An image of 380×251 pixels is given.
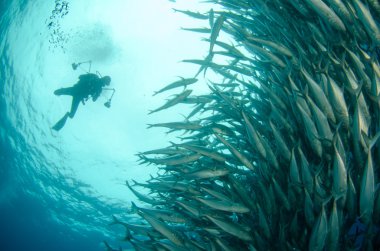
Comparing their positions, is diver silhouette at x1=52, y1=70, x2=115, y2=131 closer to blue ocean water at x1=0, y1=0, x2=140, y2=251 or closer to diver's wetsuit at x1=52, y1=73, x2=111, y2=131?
diver's wetsuit at x1=52, y1=73, x2=111, y2=131

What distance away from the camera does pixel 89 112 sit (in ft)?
60.9

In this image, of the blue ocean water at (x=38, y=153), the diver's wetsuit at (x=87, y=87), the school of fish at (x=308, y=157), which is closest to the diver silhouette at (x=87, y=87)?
the diver's wetsuit at (x=87, y=87)

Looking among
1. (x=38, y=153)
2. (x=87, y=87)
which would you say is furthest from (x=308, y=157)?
(x=38, y=153)

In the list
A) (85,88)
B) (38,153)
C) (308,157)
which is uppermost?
(38,153)

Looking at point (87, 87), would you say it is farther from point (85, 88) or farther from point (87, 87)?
point (85, 88)

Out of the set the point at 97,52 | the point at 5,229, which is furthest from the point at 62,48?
the point at 5,229

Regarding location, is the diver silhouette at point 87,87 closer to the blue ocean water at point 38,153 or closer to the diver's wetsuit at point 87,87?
the diver's wetsuit at point 87,87

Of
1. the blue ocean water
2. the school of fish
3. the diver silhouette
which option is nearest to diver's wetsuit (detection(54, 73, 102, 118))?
the diver silhouette

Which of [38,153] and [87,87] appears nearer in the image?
[87,87]

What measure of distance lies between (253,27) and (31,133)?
22285mm

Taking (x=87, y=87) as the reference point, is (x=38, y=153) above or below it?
above

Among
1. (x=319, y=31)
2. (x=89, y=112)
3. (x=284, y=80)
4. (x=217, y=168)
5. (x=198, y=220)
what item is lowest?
(x=198, y=220)

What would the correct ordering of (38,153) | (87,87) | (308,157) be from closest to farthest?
(308,157) → (87,87) → (38,153)

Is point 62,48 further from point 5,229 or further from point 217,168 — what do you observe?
point 5,229
